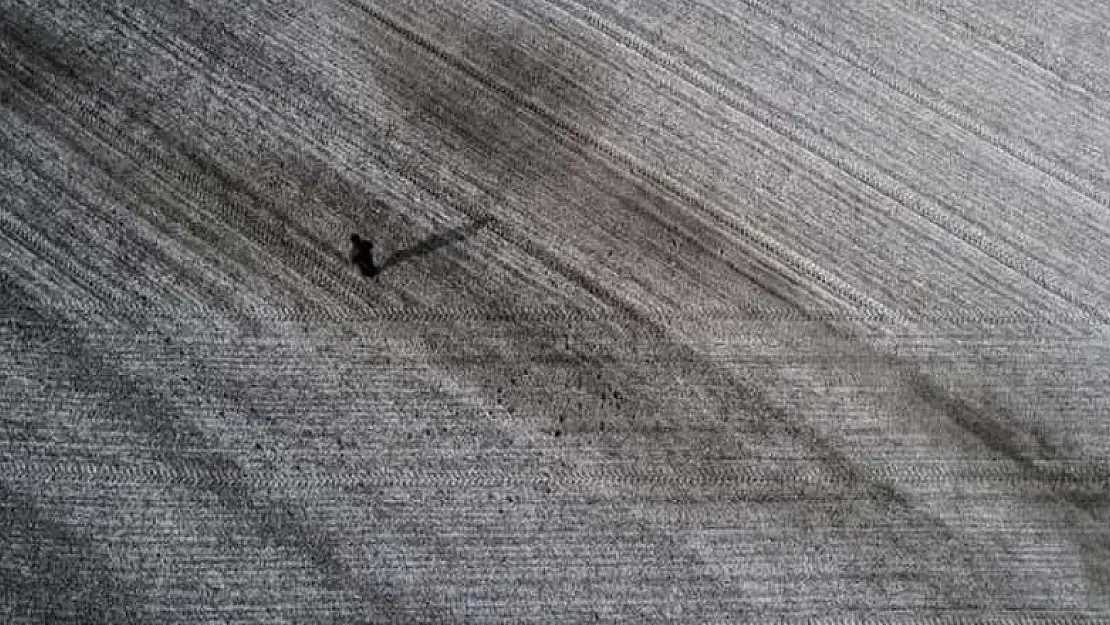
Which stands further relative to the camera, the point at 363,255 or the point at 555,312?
the point at 555,312

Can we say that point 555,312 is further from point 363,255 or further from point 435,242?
point 363,255

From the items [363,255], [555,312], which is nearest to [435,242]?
[363,255]

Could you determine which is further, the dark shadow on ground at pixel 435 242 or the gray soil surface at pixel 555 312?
the dark shadow on ground at pixel 435 242

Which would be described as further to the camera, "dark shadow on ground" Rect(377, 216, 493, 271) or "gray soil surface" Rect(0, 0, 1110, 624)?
"dark shadow on ground" Rect(377, 216, 493, 271)

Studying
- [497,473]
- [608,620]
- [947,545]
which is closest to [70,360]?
[497,473]
